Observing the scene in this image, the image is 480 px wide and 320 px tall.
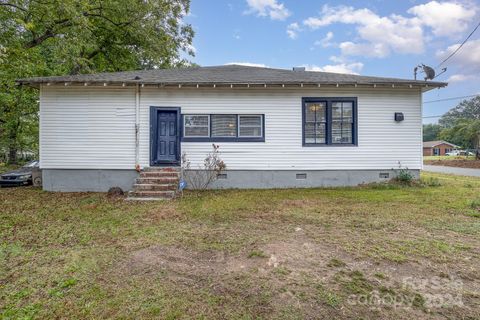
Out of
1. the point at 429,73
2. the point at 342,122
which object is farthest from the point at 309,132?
the point at 429,73

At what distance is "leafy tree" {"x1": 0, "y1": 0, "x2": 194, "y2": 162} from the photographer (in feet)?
33.5

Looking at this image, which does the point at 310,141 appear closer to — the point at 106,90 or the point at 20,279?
the point at 106,90

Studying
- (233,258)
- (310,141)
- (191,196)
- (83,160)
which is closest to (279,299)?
(233,258)

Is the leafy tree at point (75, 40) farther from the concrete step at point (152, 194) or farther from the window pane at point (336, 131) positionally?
the window pane at point (336, 131)

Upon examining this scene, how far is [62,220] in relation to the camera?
549 cm

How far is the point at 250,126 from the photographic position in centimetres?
919

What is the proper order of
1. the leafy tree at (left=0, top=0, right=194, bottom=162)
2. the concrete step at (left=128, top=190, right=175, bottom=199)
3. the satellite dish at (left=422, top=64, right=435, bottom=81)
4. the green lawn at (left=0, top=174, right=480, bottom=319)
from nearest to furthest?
the green lawn at (left=0, top=174, right=480, bottom=319)
the concrete step at (left=128, top=190, right=175, bottom=199)
the satellite dish at (left=422, top=64, right=435, bottom=81)
the leafy tree at (left=0, top=0, right=194, bottom=162)

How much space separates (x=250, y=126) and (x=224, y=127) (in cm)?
95

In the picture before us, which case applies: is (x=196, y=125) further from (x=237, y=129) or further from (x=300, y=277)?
(x=300, y=277)

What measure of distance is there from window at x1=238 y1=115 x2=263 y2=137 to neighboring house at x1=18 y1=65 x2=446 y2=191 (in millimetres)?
36

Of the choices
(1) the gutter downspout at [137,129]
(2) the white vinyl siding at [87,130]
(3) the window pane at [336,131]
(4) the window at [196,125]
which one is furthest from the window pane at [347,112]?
(2) the white vinyl siding at [87,130]

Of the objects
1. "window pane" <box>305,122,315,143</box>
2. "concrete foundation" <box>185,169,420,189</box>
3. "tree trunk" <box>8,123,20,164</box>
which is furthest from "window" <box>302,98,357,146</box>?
"tree trunk" <box>8,123,20,164</box>

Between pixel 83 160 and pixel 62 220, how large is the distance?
398cm

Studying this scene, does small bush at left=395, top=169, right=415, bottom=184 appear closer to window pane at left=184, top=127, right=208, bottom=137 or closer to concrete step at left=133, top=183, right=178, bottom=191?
window pane at left=184, top=127, right=208, bottom=137
